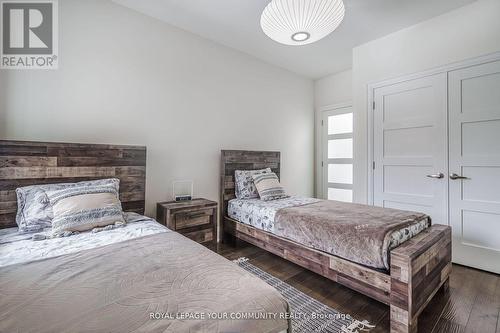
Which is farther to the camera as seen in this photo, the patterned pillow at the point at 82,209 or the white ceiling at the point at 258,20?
the white ceiling at the point at 258,20

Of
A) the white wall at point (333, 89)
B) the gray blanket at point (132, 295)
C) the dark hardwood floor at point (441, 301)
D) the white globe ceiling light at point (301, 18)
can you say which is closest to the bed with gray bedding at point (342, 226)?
the dark hardwood floor at point (441, 301)

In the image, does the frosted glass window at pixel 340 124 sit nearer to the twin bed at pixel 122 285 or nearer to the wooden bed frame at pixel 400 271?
the wooden bed frame at pixel 400 271

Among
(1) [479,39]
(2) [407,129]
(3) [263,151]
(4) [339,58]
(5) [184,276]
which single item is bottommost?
(5) [184,276]

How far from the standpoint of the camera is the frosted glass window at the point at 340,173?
13.7 ft

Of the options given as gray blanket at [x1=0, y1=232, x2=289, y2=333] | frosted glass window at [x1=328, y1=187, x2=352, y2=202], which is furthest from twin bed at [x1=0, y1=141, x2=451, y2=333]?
frosted glass window at [x1=328, y1=187, x2=352, y2=202]

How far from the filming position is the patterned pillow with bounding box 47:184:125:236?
5.29 ft

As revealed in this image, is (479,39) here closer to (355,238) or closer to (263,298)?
(355,238)

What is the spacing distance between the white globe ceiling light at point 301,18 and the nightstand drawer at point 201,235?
2090 millimetres

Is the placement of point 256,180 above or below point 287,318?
above

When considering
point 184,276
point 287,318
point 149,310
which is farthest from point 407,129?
point 149,310

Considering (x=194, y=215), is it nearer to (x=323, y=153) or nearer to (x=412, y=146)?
(x=412, y=146)

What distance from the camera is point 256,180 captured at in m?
3.18

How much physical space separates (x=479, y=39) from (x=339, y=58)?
1.67 meters

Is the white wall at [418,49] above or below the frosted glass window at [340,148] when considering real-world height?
above
